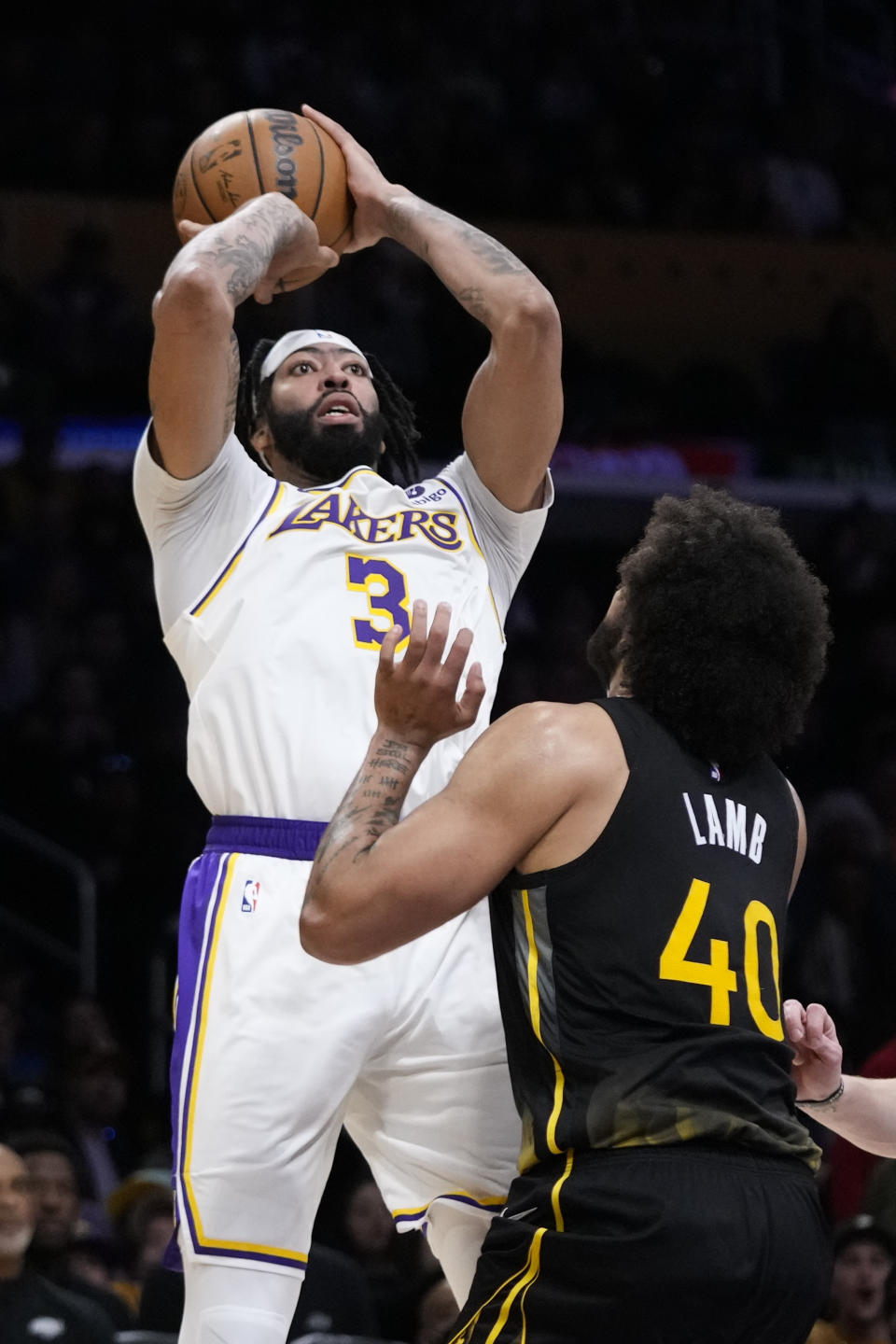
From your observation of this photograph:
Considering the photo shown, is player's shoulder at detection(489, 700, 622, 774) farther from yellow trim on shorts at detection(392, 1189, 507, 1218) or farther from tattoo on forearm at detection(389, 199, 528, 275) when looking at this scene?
tattoo on forearm at detection(389, 199, 528, 275)

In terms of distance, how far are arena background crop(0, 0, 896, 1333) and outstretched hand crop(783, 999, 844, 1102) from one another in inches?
168

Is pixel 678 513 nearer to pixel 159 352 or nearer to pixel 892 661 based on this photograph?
pixel 159 352

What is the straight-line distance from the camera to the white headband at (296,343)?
4242 mm

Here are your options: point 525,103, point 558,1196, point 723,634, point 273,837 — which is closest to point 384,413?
point 273,837

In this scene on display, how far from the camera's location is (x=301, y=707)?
3594mm

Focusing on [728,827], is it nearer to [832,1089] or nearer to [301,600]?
[832,1089]

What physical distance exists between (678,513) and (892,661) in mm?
8293

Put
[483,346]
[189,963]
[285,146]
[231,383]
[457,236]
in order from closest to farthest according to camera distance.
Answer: [189,963]
[231,383]
[457,236]
[285,146]
[483,346]

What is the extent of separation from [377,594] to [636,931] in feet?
3.72

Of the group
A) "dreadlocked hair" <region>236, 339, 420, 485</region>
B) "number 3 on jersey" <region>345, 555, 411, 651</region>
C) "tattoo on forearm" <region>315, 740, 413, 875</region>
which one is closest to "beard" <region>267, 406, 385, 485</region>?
"dreadlocked hair" <region>236, 339, 420, 485</region>

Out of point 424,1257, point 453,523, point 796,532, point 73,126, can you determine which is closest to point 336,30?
point 73,126

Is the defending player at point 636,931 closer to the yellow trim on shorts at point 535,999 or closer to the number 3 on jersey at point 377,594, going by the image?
the yellow trim on shorts at point 535,999

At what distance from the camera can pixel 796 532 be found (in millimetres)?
12125

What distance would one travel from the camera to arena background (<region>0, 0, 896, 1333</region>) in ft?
29.7
